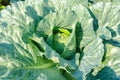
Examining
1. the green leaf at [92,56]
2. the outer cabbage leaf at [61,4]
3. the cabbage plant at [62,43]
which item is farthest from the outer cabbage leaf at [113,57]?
the outer cabbage leaf at [61,4]

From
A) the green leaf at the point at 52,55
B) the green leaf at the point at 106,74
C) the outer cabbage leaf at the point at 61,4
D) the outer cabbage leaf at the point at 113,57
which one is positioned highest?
the outer cabbage leaf at the point at 61,4

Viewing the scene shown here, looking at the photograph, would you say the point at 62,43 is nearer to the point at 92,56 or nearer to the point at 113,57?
the point at 92,56

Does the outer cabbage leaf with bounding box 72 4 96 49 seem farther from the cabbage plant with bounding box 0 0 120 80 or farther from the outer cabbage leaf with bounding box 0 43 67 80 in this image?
the outer cabbage leaf with bounding box 0 43 67 80

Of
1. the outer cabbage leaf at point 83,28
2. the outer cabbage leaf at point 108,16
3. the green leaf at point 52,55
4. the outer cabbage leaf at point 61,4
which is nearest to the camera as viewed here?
the green leaf at point 52,55

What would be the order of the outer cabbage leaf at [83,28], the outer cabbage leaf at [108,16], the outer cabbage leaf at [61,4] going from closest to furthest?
1. the outer cabbage leaf at [83,28]
2. the outer cabbage leaf at [108,16]
3. the outer cabbage leaf at [61,4]

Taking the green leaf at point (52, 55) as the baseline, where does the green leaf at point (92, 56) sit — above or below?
below

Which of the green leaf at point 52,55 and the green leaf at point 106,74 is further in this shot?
the green leaf at point 106,74

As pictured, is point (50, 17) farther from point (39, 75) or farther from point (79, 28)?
point (39, 75)

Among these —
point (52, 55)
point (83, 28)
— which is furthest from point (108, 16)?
point (52, 55)

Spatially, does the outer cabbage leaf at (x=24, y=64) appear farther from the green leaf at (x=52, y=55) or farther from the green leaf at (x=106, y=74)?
the green leaf at (x=106, y=74)

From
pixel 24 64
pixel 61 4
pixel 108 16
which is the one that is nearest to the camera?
pixel 24 64
